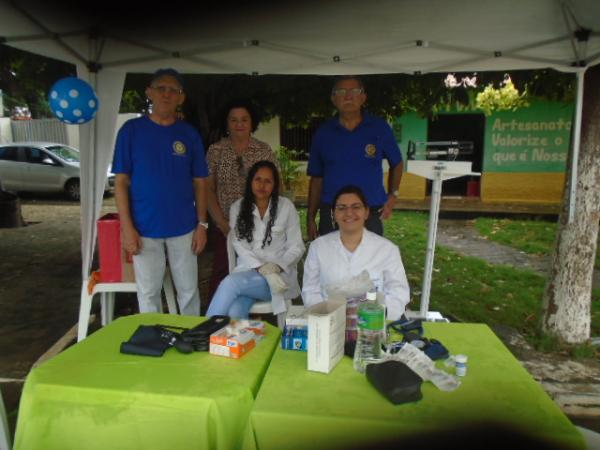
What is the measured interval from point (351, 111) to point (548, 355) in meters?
2.55

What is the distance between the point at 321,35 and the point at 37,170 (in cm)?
1236

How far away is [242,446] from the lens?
5.08 feet

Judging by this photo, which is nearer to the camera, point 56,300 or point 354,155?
point 354,155

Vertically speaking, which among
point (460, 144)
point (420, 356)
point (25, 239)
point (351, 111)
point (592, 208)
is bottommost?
point (25, 239)

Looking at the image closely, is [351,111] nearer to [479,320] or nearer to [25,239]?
[479,320]

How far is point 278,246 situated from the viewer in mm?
3461

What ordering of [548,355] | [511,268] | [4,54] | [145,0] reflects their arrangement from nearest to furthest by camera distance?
[145,0] → [548,355] → [4,54] → [511,268]

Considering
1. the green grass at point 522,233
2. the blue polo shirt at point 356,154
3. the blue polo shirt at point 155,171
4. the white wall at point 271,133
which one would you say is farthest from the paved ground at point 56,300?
the white wall at point 271,133

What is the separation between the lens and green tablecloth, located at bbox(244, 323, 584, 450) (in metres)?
1.41

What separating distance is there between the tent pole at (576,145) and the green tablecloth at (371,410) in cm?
235

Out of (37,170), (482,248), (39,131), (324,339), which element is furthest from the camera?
(39,131)

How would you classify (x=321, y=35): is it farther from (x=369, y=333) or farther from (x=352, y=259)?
(x=369, y=333)

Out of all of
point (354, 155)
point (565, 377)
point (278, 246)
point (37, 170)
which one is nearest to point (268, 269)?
point (278, 246)

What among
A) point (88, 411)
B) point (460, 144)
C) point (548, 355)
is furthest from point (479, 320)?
point (88, 411)
